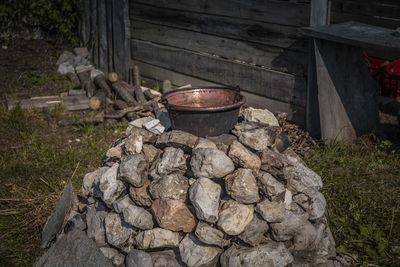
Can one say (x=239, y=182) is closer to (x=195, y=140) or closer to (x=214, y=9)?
(x=195, y=140)

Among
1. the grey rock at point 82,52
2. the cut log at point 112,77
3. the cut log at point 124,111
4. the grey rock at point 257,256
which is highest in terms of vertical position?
the grey rock at point 82,52

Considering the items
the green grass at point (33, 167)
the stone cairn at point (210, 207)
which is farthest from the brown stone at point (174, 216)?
the green grass at point (33, 167)

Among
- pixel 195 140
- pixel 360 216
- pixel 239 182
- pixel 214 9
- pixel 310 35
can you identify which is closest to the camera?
pixel 239 182

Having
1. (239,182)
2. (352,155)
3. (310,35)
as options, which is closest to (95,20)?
(310,35)

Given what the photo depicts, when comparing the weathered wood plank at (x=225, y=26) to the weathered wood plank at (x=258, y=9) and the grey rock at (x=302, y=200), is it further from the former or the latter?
the grey rock at (x=302, y=200)

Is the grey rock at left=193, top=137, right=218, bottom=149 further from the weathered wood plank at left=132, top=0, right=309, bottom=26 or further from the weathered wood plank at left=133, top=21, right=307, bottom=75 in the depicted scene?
the weathered wood plank at left=132, top=0, right=309, bottom=26

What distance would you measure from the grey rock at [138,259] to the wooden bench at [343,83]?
9.39 feet

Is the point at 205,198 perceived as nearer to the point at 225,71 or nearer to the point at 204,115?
the point at 204,115

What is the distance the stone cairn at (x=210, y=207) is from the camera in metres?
3.20

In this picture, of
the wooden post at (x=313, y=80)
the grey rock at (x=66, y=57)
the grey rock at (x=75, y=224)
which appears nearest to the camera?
the grey rock at (x=75, y=224)

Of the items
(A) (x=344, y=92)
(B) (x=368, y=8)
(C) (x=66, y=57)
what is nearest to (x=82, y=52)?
(C) (x=66, y=57)

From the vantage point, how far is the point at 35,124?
21.3 feet

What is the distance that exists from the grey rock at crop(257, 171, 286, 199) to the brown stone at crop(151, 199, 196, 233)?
0.59 m

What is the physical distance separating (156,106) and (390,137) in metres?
3.17
